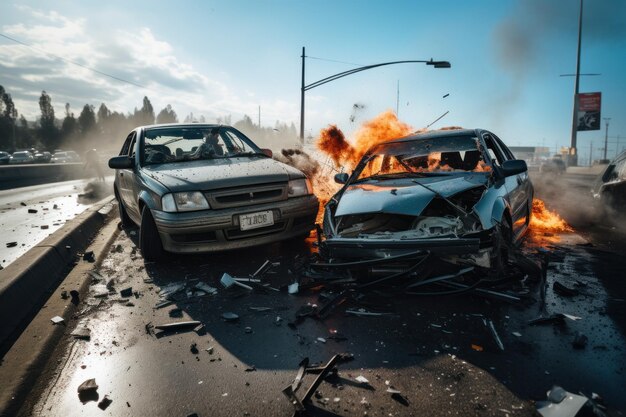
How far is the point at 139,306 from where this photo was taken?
11.9 ft

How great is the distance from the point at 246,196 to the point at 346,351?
2.33m

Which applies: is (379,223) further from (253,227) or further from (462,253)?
(253,227)

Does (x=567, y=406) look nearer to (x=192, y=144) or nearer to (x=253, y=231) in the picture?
(x=253, y=231)

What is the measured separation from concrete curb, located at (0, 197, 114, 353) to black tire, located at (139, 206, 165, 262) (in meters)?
0.97

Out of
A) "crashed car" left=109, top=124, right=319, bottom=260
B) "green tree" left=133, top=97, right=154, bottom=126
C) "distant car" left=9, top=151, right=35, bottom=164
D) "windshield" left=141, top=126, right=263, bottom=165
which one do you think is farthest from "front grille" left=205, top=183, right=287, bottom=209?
"green tree" left=133, top=97, right=154, bottom=126

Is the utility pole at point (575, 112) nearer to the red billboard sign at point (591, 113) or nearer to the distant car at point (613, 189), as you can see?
the red billboard sign at point (591, 113)

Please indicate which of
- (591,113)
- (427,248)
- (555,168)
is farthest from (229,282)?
(591,113)

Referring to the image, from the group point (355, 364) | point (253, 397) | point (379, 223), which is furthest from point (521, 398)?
point (379, 223)

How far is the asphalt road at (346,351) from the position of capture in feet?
6.92

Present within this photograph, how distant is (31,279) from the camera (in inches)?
147

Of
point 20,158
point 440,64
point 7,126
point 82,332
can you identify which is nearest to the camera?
point 82,332

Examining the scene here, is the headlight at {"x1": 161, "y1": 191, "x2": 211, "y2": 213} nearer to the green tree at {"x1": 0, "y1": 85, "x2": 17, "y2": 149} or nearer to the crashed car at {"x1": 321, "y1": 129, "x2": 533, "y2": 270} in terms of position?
the crashed car at {"x1": 321, "y1": 129, "x2": 533, "y2": 270}

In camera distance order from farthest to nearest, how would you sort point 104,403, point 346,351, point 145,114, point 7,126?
point 145,114 < point 7,126 < point 346,351 < point 104,403

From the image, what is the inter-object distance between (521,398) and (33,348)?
3166mm
